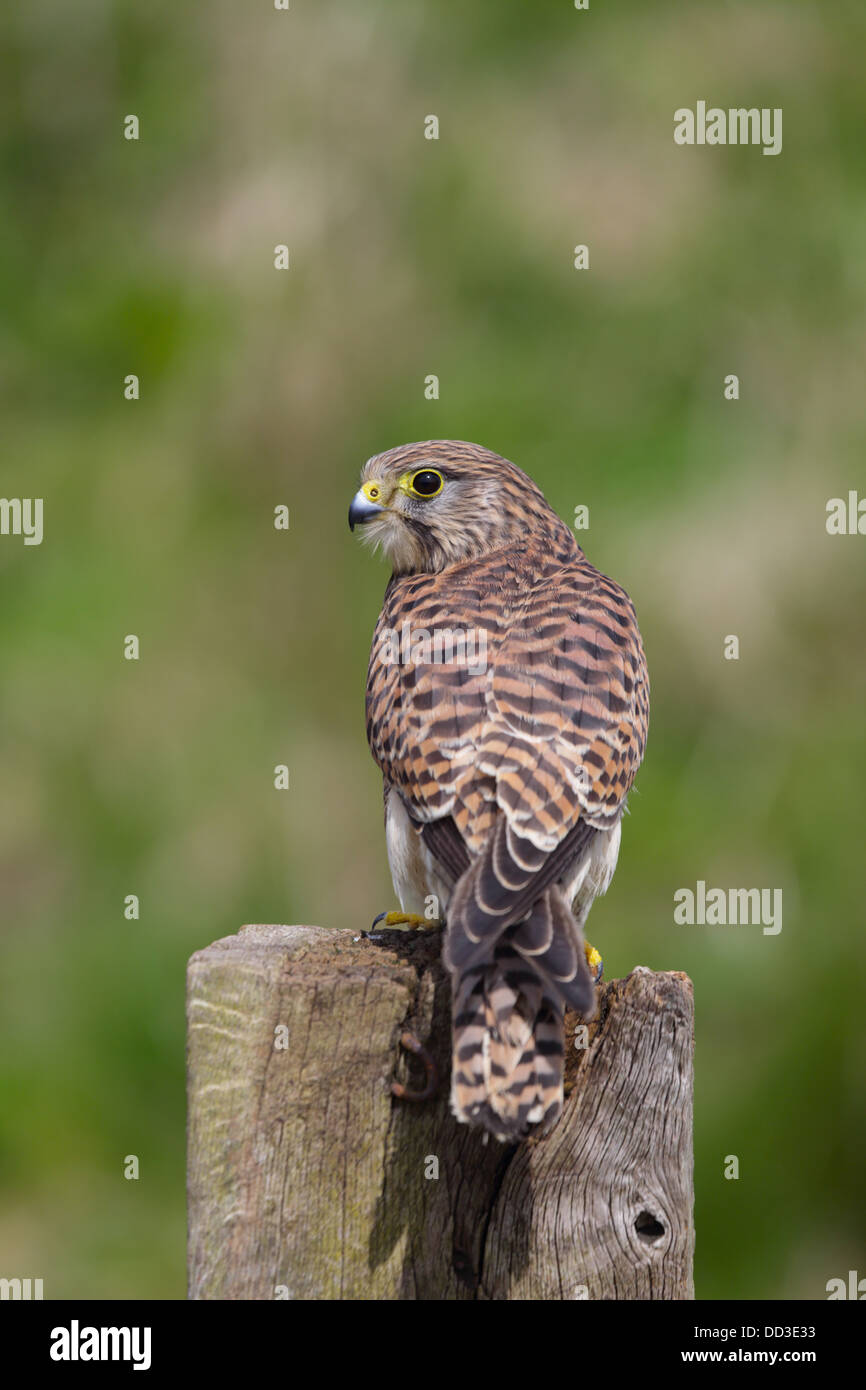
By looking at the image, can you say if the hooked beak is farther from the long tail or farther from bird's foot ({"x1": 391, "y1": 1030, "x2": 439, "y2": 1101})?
bird's foot ({"x1": 391, "y1": 1030, "x2": 439, "y2": 1101})

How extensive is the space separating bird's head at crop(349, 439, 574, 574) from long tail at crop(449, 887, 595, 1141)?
6.63 feet

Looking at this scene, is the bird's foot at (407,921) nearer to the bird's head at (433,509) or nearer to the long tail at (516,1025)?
the long tail at (516,1025)

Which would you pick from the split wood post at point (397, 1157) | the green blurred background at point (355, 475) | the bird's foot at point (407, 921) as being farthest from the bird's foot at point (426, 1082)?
the green blurred background at point (355, 475)

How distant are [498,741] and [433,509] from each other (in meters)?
1.54

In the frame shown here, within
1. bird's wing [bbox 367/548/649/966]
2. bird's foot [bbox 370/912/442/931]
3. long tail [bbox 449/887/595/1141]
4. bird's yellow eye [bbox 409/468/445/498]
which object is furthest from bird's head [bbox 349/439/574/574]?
long tail [bbox 449/887/595/1141]

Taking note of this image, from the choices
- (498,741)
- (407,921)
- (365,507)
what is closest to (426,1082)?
(498,741)

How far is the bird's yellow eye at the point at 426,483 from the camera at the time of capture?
16.4 feet


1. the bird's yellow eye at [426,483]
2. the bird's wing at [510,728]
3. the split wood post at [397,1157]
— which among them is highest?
the bird's yellow eye at [426,483]

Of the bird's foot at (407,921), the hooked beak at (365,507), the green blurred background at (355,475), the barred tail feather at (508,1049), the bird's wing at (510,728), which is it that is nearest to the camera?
the barred tail feather at (508,1049)

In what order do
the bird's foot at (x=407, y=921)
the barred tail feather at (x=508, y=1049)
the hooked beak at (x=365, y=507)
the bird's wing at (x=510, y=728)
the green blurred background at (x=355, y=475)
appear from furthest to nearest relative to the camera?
the green blurred background at (x=355, y=475), the hooked beak at (x=365, y=507), the bird's foot at (x=407, y=921), the bird's wing at (x=510, y=728), the barred tail feather at (x=508, y=1049)

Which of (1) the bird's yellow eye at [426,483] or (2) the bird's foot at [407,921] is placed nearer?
(2) the bird's foot at [407,921]

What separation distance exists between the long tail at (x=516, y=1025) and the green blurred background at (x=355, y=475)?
3855 millimetres

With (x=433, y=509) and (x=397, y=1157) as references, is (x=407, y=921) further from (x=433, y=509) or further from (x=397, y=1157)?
(x=433, y=509)
